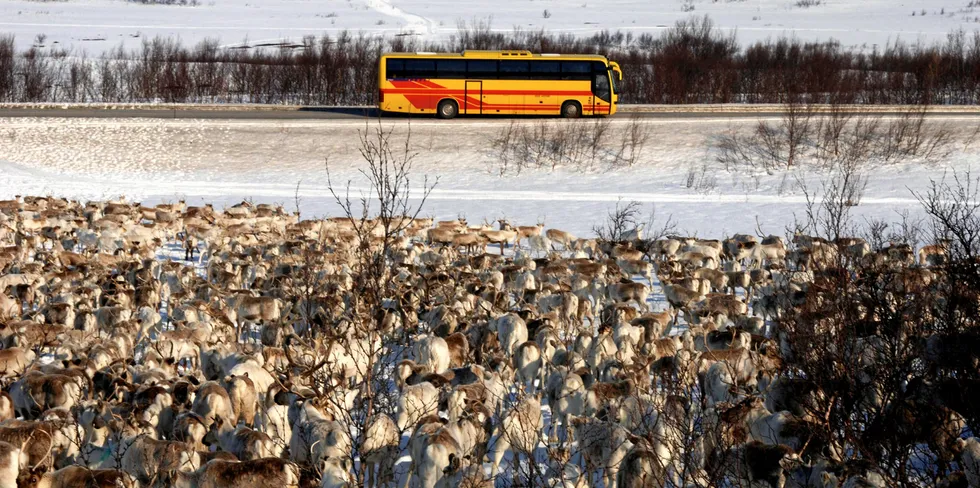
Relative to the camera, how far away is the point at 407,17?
10481 cm

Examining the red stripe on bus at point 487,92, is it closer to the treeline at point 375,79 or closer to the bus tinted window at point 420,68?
the bus tinted window at point 420,68

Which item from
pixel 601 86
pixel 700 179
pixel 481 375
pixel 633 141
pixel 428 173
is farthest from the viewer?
pixel 601 86

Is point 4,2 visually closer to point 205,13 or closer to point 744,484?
point 205,13

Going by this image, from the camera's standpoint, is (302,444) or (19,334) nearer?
(302,444)

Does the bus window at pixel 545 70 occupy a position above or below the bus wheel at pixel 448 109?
above

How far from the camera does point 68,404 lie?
1070 centimetres

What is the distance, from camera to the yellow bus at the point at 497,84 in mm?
42000

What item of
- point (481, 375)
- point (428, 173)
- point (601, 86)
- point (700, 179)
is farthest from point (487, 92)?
point (481, 375)

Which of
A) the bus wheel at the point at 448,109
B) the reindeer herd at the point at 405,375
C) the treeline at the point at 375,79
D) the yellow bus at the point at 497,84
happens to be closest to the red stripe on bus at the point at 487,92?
the yellow bus at the point at 497,84

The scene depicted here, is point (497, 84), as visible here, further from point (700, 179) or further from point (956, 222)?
point (956, 222)

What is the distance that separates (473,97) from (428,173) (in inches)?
243

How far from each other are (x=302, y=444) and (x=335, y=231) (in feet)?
49.9

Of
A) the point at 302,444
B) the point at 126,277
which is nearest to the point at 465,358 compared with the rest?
the point at 302,444

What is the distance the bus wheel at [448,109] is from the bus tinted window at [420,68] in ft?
4.95
